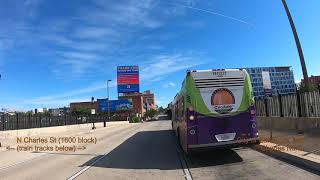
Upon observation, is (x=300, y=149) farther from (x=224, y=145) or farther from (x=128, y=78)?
(x=128, y=78)

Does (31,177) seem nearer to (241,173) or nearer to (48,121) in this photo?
(241,173)

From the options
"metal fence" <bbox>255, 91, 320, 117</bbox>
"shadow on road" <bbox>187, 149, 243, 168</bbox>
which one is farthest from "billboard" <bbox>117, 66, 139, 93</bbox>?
"shadow on road" <bbox>187, 149, 243, 168</bbox>

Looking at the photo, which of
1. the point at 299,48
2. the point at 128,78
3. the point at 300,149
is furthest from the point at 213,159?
the point at 128,78

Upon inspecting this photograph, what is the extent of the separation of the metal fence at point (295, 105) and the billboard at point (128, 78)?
55.5 metres

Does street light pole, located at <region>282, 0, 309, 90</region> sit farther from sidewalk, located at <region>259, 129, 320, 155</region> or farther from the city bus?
the city bus

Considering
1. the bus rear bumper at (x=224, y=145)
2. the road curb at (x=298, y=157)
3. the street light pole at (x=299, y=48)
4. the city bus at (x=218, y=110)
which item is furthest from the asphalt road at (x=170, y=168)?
the street light pole at (x=299, y=48)

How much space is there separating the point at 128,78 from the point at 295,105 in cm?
6222

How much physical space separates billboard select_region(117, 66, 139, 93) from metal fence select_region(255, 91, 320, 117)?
55485 mm

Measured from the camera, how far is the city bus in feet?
41.8

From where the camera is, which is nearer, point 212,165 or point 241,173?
point 241,173

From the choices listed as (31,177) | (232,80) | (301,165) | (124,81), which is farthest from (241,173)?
(124,81)

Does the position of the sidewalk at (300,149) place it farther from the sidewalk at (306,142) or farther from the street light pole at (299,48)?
the street light pole at (299,48)

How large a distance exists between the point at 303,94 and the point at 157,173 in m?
10.9

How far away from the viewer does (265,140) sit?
16.6 metres
